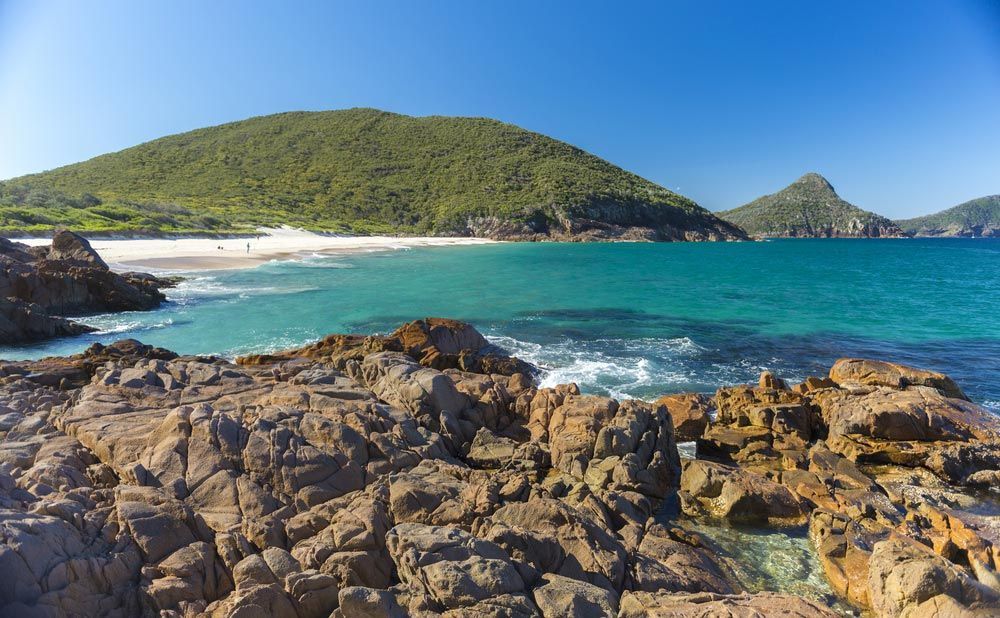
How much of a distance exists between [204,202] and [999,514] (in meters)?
114

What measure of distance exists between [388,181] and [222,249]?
73.4 meters

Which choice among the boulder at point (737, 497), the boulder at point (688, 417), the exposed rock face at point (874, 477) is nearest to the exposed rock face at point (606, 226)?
the boulder at point (688, 417)

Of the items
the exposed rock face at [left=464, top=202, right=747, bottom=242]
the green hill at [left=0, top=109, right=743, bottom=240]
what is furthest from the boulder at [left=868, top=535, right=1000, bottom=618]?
the exposed rock face at [left=464, top=202, right=747, bottom=242]

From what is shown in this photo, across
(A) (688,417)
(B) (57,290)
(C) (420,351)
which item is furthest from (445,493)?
(B) (57,290)

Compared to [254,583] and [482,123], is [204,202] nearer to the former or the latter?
[482,123]

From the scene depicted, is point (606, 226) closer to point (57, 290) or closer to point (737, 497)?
point (57, 290)

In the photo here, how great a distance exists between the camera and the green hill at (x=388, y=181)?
354ft

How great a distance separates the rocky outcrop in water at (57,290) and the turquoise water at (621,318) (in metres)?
1.25

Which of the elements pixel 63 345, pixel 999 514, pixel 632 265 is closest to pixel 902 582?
pixel 999 514

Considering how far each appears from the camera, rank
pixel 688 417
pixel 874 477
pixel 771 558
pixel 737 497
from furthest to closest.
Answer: pixel 688 417, pixel 874 477, pixel 737 497, pixel 771 558

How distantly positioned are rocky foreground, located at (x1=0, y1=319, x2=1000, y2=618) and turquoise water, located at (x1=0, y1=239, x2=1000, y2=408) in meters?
5.20

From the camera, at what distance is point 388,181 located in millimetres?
126250

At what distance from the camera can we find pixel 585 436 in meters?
11.3

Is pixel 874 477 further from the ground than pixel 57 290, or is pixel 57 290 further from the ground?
pixel 57 290
